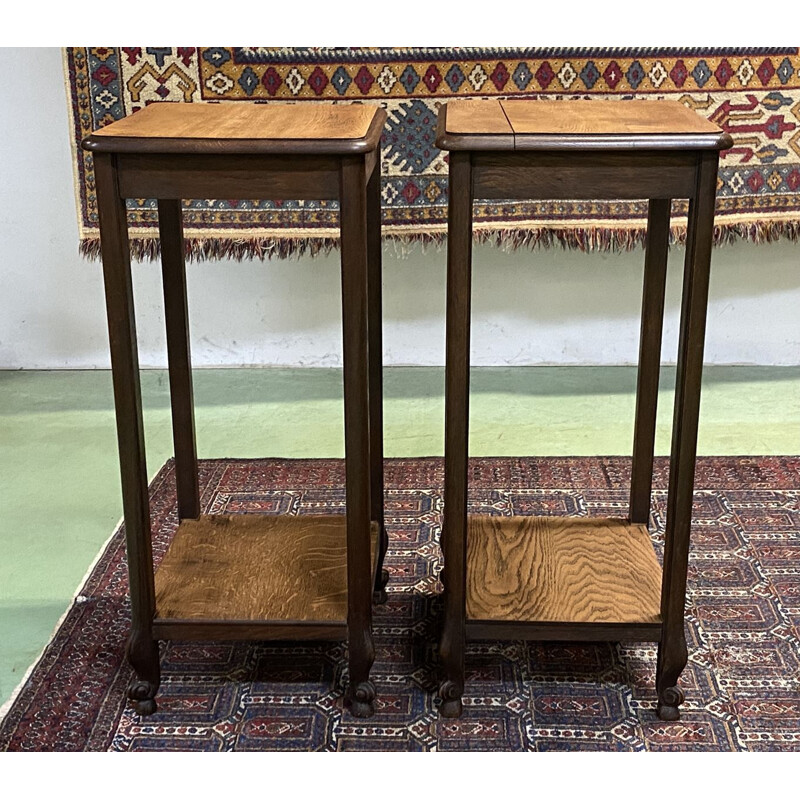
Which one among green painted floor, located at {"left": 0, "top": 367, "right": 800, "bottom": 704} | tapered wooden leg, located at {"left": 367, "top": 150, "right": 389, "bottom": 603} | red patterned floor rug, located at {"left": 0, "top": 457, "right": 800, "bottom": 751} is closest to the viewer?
red patterned floor rug, located at {"left": 0, "top": 457, "right": 800, "bottom": 751}

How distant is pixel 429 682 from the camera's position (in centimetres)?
201

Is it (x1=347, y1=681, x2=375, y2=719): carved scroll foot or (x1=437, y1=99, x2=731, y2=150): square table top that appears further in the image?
(x1=347, y1=681, x2=375, y2=719): carved scroll foot

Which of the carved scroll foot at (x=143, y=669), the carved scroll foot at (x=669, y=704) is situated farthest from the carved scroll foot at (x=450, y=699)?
the carved scroll foot at (x=143, y=669)

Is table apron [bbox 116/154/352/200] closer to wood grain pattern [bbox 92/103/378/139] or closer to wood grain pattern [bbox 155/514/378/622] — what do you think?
wood grain pattern [bbox 92/103/378/139]

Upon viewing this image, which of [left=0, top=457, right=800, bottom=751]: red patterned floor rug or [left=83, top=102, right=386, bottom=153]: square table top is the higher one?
[left=83, top=102, right=386, bottom=153]: square table top

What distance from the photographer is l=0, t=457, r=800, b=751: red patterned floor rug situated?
6.09 ft

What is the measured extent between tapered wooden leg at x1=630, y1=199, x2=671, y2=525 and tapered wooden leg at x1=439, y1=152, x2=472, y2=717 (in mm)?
536

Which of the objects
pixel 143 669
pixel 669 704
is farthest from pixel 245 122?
pixel 669 704

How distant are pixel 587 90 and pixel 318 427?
4.22 feet

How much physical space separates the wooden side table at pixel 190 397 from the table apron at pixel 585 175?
0.19 metres

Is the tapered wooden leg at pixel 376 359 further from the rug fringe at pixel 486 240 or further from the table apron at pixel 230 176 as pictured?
the rug fringe at pixel 486 240

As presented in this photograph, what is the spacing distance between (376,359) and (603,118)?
0.67m

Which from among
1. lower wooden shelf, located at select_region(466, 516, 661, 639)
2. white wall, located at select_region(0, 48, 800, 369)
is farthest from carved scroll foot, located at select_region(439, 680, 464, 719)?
white wall, located at select_region(0, 48, 800, 369)

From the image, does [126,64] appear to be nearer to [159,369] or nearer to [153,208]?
[153,208]
